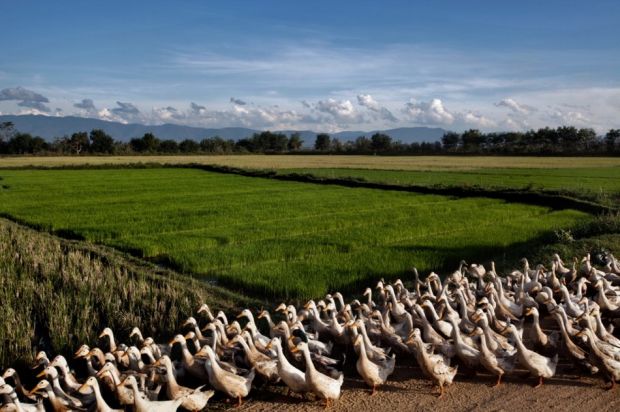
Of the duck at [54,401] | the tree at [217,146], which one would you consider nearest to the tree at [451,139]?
the tree at [217,146]

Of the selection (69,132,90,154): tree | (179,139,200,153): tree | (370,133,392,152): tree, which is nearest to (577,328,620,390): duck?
(69,132,90,154): tree

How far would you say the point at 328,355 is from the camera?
30.5 feet

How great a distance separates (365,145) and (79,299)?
357 feet

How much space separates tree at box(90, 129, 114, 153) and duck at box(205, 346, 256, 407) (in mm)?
101001

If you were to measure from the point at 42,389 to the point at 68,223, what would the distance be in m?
18.6

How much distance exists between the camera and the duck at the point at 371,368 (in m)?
8.05

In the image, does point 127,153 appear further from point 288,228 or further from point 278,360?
point 278,360

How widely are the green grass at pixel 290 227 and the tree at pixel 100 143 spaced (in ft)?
210

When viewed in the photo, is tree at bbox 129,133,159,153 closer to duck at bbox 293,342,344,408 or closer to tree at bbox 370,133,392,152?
tree at bbox 370,133,392,152

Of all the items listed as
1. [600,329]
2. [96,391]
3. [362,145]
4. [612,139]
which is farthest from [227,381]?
[362,145]

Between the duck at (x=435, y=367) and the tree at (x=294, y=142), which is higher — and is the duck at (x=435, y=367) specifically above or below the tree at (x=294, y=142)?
below

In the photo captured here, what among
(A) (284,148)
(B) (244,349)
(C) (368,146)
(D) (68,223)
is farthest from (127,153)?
(B) (244,349)

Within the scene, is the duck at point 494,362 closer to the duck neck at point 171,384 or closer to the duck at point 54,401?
the duck neck at point 171,384

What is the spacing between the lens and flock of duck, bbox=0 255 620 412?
7.65 m
